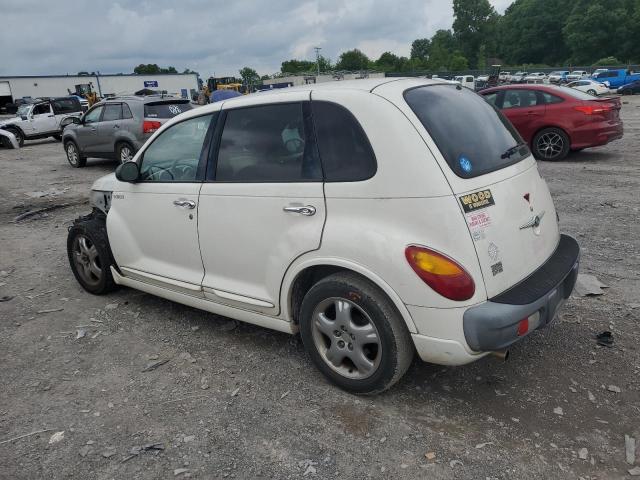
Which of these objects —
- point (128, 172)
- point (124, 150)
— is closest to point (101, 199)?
point (128, 172)

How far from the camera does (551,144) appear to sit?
1062 cm

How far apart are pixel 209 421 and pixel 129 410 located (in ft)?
1.79

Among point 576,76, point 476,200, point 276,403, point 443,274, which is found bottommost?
point 276,403

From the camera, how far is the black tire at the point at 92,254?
4602 mm

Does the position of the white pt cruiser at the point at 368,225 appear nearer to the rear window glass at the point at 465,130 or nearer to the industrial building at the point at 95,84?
the rear window glass at the point at 465,130

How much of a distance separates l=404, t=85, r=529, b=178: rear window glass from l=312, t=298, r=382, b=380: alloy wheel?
984 millimetres

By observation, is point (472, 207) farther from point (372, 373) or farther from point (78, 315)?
point (78, 315)

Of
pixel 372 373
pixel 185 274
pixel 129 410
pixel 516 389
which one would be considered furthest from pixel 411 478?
pixel 185 274

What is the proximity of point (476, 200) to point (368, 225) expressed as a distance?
0.58m

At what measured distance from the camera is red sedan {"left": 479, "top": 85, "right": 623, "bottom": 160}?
396 inches

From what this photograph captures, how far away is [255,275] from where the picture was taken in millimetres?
3342

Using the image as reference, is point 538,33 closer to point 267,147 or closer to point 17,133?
point 17,133

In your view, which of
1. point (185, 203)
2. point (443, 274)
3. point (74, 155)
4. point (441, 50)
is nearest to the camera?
point (443, 274)

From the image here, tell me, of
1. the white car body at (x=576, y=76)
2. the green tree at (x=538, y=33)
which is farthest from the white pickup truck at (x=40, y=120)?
the green tree at (x=538, y=33)
